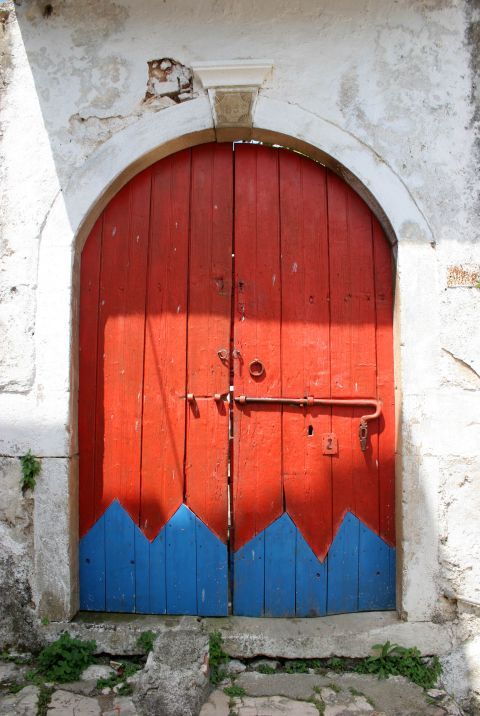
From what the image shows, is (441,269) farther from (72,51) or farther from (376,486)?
(72,51)

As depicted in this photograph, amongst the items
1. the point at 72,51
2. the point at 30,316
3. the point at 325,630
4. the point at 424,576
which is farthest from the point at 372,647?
the point at 72,51

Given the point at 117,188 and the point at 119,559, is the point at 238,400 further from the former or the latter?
the point at 117,188

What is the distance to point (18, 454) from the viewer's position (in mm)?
2566

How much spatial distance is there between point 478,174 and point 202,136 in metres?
1.39

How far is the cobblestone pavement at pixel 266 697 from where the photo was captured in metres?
2.14

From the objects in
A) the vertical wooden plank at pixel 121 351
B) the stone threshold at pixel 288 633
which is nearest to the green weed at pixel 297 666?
the stone threshold at pixel 288 633

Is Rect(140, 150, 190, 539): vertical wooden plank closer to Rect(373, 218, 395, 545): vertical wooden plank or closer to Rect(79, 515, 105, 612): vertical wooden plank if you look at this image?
Rect(79, 515, 105, 612): vertical wooden plank

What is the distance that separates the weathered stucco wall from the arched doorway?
15cm

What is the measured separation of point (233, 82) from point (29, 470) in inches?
84.1

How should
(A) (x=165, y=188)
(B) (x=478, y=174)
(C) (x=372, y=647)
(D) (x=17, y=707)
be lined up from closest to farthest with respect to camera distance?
(D) (x=17, y=707) → (C) (x=372, y=647) → (B) (x=478, y=174) → (A) (x=165, y=188)

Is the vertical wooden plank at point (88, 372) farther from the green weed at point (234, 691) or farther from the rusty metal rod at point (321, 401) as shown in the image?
the green weed at point (234, 691)

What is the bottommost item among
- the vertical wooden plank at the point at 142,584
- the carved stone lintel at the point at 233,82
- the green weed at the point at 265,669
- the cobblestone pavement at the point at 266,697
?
the cobblestone pavement at the point at 266,697

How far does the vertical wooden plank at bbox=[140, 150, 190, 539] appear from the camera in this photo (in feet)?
8.75

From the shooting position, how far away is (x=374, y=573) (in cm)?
262
